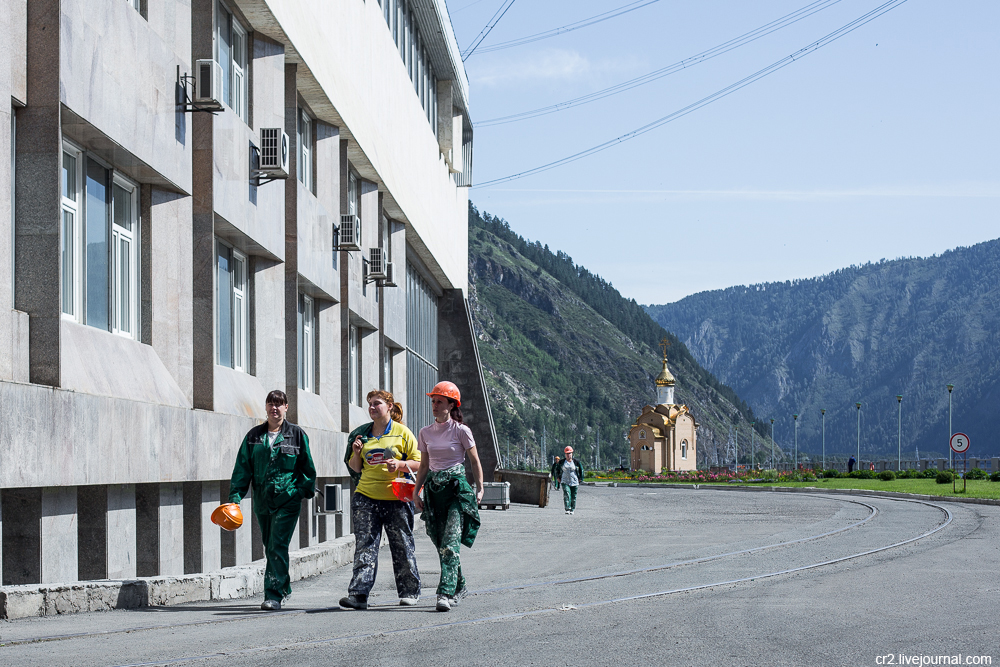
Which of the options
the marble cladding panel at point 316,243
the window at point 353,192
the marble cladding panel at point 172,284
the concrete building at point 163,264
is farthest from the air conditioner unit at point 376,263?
the marble cladding panel at point 172,284

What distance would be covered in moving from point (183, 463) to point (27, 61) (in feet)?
13.6

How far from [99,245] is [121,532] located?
271 centimetres

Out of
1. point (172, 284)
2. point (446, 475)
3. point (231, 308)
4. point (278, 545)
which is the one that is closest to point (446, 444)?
point (446, 475)

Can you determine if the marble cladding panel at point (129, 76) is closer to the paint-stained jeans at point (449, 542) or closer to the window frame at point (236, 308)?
the window frame at point (236, 308)

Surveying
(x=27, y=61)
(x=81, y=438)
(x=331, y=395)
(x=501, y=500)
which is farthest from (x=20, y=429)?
(x=501, y=500)

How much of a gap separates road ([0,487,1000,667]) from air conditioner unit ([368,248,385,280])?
373 inches

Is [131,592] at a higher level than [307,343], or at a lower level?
lower

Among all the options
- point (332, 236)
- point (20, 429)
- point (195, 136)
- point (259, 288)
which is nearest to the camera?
point (20, 429)

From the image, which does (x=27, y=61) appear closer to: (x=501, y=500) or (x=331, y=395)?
(x=331, y=395)

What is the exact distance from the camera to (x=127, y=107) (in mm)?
11164

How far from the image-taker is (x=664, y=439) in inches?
4850

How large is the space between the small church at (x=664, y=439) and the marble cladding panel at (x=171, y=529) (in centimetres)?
11122

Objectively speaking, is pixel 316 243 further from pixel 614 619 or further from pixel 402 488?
pixel 614 619

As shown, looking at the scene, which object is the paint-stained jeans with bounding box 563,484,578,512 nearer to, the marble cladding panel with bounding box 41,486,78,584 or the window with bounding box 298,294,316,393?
the window with bounding box 298,294,316,393
